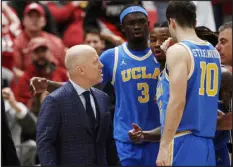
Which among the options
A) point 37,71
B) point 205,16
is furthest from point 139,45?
point 205,16

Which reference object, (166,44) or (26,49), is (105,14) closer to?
(26,49)

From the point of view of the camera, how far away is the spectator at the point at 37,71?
41.7 feet

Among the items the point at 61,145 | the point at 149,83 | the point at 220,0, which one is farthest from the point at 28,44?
the point at 61,145

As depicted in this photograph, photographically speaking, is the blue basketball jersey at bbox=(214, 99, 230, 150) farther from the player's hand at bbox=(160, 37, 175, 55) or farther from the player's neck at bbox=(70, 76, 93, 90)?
the player's neck at bbox=(70, 76, 93, 90)

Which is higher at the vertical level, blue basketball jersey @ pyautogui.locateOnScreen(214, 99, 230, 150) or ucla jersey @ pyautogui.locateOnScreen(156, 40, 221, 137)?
ucla jersey @ pyautogui.locateOnScreen(156, 40, 221, 137)

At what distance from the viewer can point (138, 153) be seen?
941 cm

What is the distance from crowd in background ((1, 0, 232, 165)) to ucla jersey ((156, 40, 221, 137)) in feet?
13.4

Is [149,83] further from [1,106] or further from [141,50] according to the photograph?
[1,106]

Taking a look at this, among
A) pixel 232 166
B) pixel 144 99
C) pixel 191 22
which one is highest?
pixel 191 22

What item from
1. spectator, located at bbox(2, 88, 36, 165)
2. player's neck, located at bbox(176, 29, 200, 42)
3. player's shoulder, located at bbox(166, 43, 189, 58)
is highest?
player's neck, located at bbox(176, 29, 200, 42)

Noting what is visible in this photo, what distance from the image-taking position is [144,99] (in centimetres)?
929

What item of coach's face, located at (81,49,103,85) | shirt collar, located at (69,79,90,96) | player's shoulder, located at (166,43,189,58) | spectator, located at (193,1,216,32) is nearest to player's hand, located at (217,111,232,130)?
player's shoulder, located at (166,43,189,58)

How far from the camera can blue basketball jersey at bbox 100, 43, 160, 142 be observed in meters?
9.30

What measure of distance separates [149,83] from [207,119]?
1.42 meters
